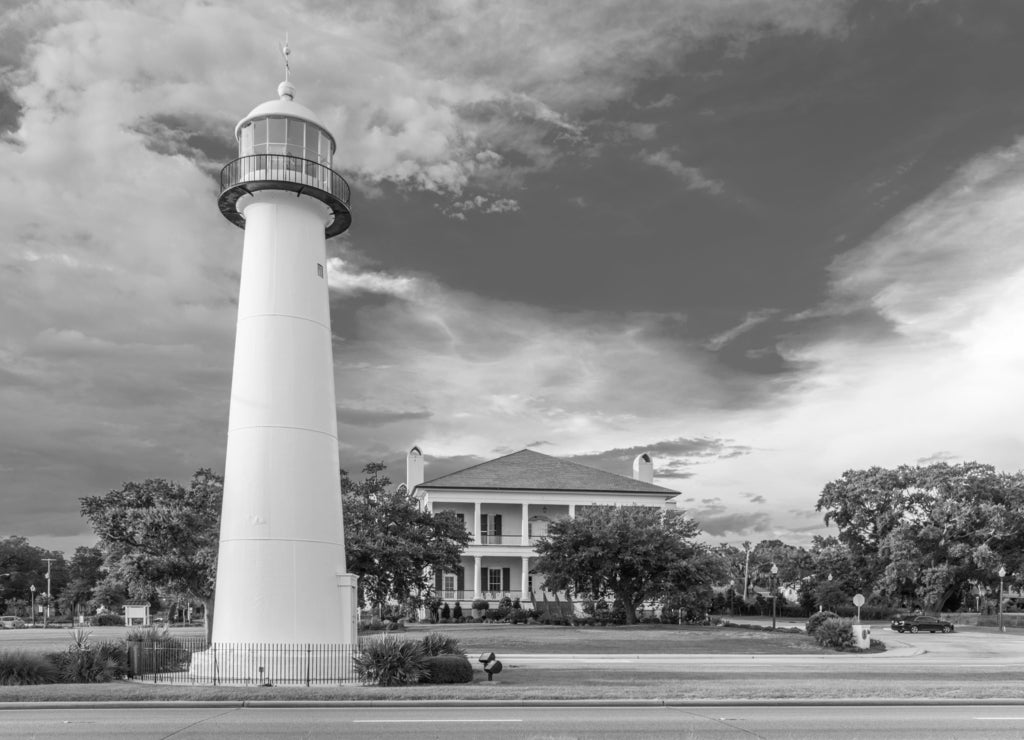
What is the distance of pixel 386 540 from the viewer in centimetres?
3909

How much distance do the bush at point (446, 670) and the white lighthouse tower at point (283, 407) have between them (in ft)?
7.89

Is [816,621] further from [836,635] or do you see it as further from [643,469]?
[643,469]

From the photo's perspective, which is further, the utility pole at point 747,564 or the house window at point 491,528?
the utility pole at point 747,564

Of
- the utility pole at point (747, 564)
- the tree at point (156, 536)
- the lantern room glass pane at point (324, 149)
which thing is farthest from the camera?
the utility pole at point (747, 564)

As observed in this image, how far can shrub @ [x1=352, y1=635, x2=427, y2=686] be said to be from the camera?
71.3 ft

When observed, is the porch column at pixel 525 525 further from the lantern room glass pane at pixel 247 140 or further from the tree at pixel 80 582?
the tree at pixel 80 582

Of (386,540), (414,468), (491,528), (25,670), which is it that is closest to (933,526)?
(491,528)

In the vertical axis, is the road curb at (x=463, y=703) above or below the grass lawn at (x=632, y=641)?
above

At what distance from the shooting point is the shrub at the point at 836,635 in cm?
4000

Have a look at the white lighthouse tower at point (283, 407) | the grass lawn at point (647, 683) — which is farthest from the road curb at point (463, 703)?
the white lighthouse tower at point (283, 407)

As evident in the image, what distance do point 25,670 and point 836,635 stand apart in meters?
30.4

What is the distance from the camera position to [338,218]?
2577cm

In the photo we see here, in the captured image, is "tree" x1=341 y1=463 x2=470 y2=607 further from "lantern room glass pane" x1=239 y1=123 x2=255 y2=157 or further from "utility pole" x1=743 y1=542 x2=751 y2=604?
"utility pole" x1=743 y1=542 x2=751 y2=604

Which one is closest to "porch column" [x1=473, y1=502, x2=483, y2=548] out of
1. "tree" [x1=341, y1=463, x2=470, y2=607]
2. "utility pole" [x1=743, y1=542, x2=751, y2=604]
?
"tree" [x1=341, y1=463, x2=470, y2=607]
